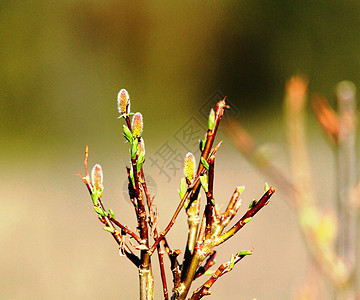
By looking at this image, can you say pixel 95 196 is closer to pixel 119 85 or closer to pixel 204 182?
pixel 204 182

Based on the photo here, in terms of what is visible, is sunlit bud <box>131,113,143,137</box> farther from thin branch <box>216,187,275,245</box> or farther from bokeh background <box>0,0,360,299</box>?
bokeh background <box>0,0,360,299</box>

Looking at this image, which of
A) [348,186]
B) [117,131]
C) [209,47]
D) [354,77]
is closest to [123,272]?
[117,131]

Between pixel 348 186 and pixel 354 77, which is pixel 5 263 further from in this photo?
pixel 348 186

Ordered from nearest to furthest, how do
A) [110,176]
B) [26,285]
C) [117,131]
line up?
[26,285] < [110,176] < [117,131]

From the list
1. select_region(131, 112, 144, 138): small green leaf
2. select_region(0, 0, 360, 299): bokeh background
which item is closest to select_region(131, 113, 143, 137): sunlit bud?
select_region(131, 112, 144, 138): small green leaf

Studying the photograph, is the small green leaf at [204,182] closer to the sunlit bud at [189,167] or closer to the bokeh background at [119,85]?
the sunlit bud at [189,167]

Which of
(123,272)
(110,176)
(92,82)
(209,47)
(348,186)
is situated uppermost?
(92,82)

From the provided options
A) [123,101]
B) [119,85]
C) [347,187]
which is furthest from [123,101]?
[119,85]
